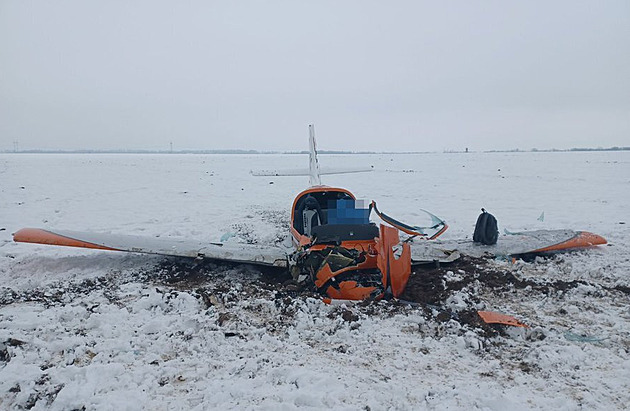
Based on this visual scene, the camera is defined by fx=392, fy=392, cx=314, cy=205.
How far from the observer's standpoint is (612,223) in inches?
393

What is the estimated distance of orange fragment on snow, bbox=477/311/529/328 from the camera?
155 inches

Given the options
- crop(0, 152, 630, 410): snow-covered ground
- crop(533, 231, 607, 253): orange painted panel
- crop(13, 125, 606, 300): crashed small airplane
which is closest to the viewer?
crop(0, 152, 630, 410): snow-covered ground

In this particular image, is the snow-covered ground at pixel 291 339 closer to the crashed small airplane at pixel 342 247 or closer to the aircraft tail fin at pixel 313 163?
the crashed small airplane at pixel 342 247

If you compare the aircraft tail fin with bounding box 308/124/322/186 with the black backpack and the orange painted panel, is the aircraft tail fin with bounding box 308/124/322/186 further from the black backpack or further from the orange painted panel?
the orange painted panel

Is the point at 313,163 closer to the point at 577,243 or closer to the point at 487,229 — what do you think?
the point at 487,229

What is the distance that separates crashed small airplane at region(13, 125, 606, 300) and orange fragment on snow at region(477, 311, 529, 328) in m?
1.01

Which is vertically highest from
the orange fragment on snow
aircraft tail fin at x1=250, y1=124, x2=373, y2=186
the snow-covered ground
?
aircraft tail fin at x1=250, y1=124, x2=373, y2=186

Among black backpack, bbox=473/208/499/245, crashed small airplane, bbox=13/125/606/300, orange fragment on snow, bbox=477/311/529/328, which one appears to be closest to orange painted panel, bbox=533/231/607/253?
crashed small airplane, bbox=13/125/606/300

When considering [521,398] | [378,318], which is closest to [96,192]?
[378,318]

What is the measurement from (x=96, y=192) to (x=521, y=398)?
19277 millimetres

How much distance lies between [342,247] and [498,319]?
2196 mm

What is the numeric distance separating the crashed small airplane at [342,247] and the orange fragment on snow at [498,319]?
3.33 feet

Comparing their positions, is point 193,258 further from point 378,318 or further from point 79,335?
point 378,318

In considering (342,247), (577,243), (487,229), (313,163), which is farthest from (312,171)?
Result: (577,243)
